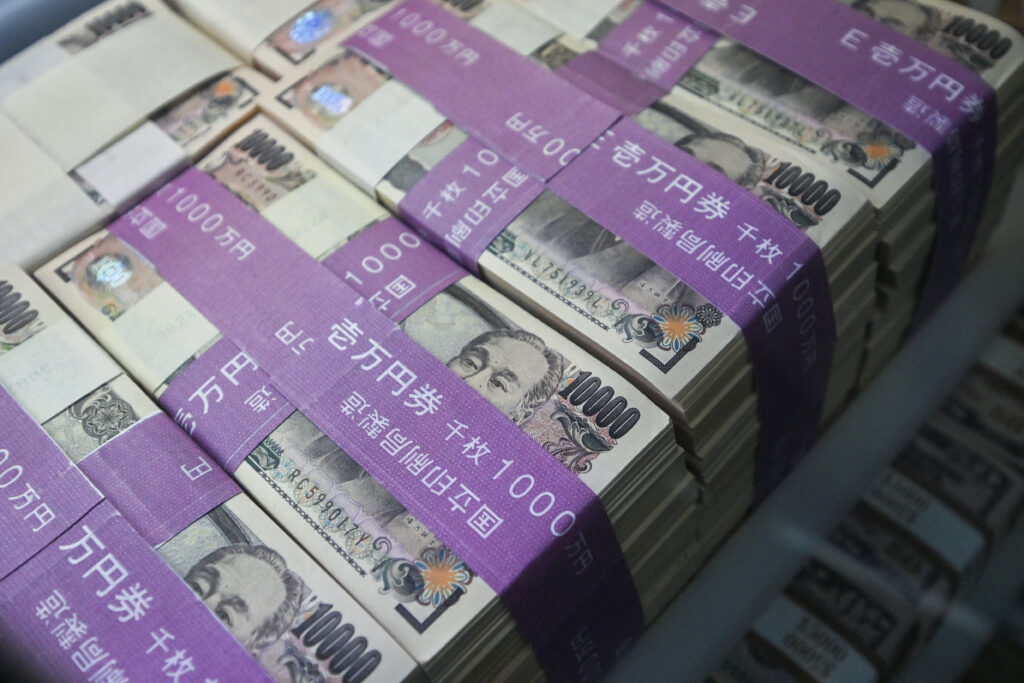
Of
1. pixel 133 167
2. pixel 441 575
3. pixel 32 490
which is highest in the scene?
pixel 133 167

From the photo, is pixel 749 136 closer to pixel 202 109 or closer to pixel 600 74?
pixel 600 74

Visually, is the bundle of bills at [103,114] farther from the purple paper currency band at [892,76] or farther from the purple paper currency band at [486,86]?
the purple paper currency band at [892,76]

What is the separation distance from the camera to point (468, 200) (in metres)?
0.79

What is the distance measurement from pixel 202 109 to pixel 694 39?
0.46 m

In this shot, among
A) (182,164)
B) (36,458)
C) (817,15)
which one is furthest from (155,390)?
(817,15)

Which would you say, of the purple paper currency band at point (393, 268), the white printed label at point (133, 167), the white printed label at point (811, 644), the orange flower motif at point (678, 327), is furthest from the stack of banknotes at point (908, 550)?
the white printed label at point (133, 167)

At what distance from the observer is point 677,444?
0.71 metres

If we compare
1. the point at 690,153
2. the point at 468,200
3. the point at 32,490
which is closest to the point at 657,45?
the point at 690,153

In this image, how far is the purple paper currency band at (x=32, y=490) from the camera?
0.66 metres

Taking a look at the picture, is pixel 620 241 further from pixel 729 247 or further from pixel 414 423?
pixel 414 423

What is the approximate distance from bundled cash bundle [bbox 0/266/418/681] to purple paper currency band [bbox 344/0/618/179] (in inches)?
13.8

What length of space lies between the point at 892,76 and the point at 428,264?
0.42 metres

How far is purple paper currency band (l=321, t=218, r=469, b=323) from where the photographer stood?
0.75 m

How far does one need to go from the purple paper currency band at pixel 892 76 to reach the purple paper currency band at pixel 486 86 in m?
0.16
